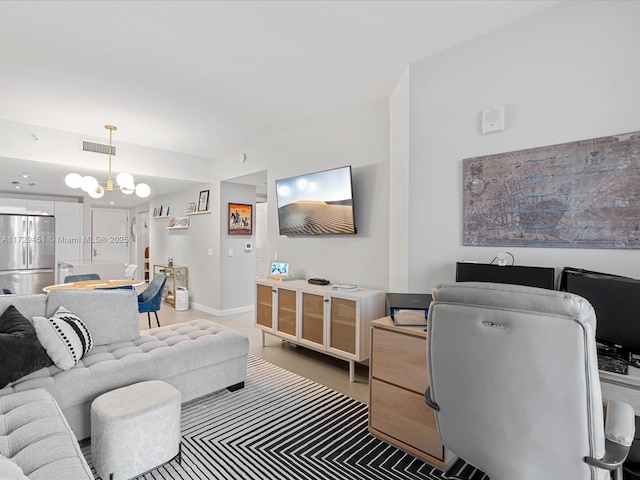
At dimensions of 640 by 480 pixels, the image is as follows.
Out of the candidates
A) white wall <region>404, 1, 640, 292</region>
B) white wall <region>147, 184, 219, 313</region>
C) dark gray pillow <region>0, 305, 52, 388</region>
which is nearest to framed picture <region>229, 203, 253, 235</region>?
white wall <region>147, 184, 219, 313</region>

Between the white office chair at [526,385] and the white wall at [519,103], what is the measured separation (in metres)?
1.17

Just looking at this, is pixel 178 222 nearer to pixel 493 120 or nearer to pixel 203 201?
pixel 203 201

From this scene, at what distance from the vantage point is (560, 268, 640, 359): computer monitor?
1.57 metres

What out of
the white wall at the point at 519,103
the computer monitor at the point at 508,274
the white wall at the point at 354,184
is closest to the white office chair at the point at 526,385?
the computer monitor at the point at 508,274

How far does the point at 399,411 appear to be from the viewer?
2.13m

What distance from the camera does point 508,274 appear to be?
2.09 metres

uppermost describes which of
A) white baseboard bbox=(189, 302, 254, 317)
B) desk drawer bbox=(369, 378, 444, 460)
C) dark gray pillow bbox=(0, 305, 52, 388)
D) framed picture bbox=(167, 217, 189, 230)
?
framed picture bbox=(167, 217, 189, 230)

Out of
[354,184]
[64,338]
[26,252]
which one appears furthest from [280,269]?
[26,252]

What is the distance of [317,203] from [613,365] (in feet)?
9.26

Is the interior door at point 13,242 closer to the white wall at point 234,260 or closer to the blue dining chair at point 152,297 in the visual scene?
the blue dining chair at point 152,297

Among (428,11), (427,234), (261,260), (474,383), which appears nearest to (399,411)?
(474,383)

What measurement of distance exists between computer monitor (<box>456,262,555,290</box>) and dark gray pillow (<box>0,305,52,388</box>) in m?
2.71

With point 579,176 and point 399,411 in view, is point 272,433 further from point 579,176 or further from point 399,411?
point 579,176

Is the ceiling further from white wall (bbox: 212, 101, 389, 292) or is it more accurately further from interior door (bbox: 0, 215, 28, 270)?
interior door (bbox: 0, 215, 28, 270)
